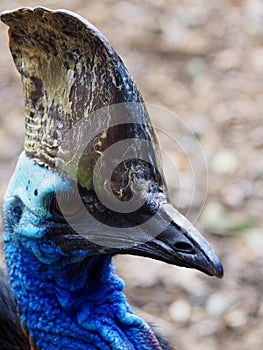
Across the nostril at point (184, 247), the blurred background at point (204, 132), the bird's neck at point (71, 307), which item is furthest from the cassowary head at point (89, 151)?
the blurred background at point (204, 132)

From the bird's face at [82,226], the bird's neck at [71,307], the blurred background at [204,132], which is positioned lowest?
the bird's neck at [71,307]

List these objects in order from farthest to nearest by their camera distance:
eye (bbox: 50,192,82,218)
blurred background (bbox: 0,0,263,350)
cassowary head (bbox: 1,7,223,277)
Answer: blurred background (bbox: 0,0,263,350)
eye (bbox: 50,192,82,218)
cassowary head (bbox: 1,7,223,277)

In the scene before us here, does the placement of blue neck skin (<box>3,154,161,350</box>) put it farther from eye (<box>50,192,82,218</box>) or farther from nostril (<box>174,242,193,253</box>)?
nostril (<box>174,242,193,253</box>)

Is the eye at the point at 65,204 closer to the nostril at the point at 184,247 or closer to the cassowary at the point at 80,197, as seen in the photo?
the cassowary at the point at 80,197

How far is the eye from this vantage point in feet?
5.84

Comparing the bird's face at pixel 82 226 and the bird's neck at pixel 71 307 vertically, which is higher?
the bird's face at pixel 82 226

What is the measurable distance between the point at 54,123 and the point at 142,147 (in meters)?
0.20

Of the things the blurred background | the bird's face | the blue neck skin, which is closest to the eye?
the bird's face

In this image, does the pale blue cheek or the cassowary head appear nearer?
the cassowary head

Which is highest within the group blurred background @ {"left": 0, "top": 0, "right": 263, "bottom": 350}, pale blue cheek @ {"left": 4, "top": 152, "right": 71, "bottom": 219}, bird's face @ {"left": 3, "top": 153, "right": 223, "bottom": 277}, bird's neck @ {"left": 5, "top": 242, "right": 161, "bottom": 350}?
blurred background @ {"left": 0, "top": 0, "right": 263, "bottom": 350}

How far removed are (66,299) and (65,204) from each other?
29 cm

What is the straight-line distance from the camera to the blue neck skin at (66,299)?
1955 millimetres

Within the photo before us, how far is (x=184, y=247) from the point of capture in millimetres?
1713

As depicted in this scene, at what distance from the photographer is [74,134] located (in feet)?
5.64
